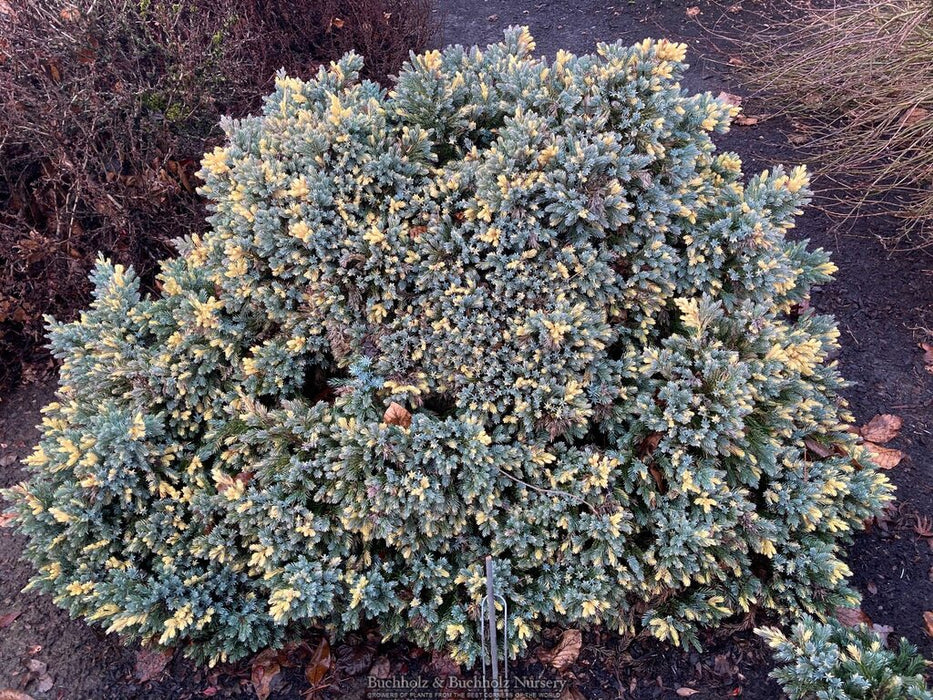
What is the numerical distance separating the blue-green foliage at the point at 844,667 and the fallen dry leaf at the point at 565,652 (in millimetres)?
686

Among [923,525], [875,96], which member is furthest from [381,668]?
[875,96]

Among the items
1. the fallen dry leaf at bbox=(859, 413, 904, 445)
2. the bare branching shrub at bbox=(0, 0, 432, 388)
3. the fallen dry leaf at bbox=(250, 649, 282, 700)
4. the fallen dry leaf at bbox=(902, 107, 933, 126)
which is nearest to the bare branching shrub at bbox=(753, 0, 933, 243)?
the fallen dry leaf at bbox=(902, 107, 933, 126)

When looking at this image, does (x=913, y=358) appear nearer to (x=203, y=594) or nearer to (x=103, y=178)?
(x=203, y=594)

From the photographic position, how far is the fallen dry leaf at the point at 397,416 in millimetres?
2443

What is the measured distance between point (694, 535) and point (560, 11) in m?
4.98

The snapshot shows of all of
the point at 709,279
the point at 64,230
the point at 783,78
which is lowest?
the point at 709,279

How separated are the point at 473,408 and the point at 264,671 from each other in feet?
4.40

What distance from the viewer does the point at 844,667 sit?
2139 millimetres

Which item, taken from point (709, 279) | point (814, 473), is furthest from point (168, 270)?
point (814, 473)

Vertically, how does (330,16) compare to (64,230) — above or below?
above

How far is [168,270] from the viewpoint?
2.83m

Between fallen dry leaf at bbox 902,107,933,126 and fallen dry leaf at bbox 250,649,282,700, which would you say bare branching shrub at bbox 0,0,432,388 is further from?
fallen dry leaf at bbox 902,107,933,126

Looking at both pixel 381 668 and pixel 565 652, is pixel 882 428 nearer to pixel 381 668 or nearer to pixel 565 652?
pixel 565 652

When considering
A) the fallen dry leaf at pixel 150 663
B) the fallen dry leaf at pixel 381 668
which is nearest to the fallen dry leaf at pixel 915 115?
the fallen dry leaf at pixel 381 668
